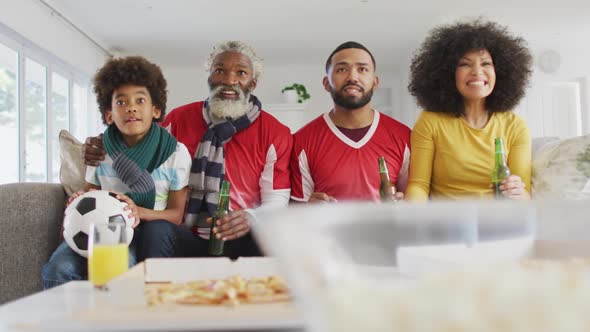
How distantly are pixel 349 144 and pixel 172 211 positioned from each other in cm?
69

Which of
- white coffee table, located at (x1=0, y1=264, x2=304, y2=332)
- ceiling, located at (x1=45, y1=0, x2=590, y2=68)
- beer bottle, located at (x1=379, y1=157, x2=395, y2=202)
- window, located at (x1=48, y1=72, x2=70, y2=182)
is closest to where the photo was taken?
white coffee table, located at (x1=0, y1=264, x2=304, y2=332)

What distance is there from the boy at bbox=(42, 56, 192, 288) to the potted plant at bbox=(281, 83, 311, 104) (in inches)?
227

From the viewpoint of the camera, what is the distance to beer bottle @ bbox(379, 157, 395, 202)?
204cm

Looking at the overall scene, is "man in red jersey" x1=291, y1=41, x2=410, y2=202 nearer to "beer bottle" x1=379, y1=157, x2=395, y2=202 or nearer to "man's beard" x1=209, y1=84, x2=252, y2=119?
"beer bottle" x1=379, y1=157, x2=395, y2=202

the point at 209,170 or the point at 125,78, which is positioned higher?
the point at 125,78

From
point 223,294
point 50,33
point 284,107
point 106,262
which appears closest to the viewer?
point 223,294

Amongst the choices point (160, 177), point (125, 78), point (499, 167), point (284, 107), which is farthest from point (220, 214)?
point (284, 107)

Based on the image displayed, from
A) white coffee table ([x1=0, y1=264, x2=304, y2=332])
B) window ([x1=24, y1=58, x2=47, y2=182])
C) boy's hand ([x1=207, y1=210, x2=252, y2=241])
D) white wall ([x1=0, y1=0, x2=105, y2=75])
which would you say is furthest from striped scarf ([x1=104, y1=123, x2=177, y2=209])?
window ([x1=24, y1=58, x2=47, y2=182])

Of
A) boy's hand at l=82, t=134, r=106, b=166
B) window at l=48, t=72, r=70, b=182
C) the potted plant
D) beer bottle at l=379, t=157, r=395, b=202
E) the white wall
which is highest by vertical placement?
the white wall

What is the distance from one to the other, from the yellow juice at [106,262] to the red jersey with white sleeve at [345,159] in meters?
1.11

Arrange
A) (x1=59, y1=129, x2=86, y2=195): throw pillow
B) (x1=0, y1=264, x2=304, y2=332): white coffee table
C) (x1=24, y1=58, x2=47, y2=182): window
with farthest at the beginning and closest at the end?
(x1=24, y1=58, x2=47, y2=182): window
(x1=59, y1=129, x2=86, y2=195): throw pillow
(x1=0, y1=264, x2=304, y2=332): white coffee table

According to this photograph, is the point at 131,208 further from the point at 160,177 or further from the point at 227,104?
the point at 227,104

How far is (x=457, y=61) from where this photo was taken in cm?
222

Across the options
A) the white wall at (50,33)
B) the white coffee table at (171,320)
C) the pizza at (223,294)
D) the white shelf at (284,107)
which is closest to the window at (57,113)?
the white wall at (50,33)
